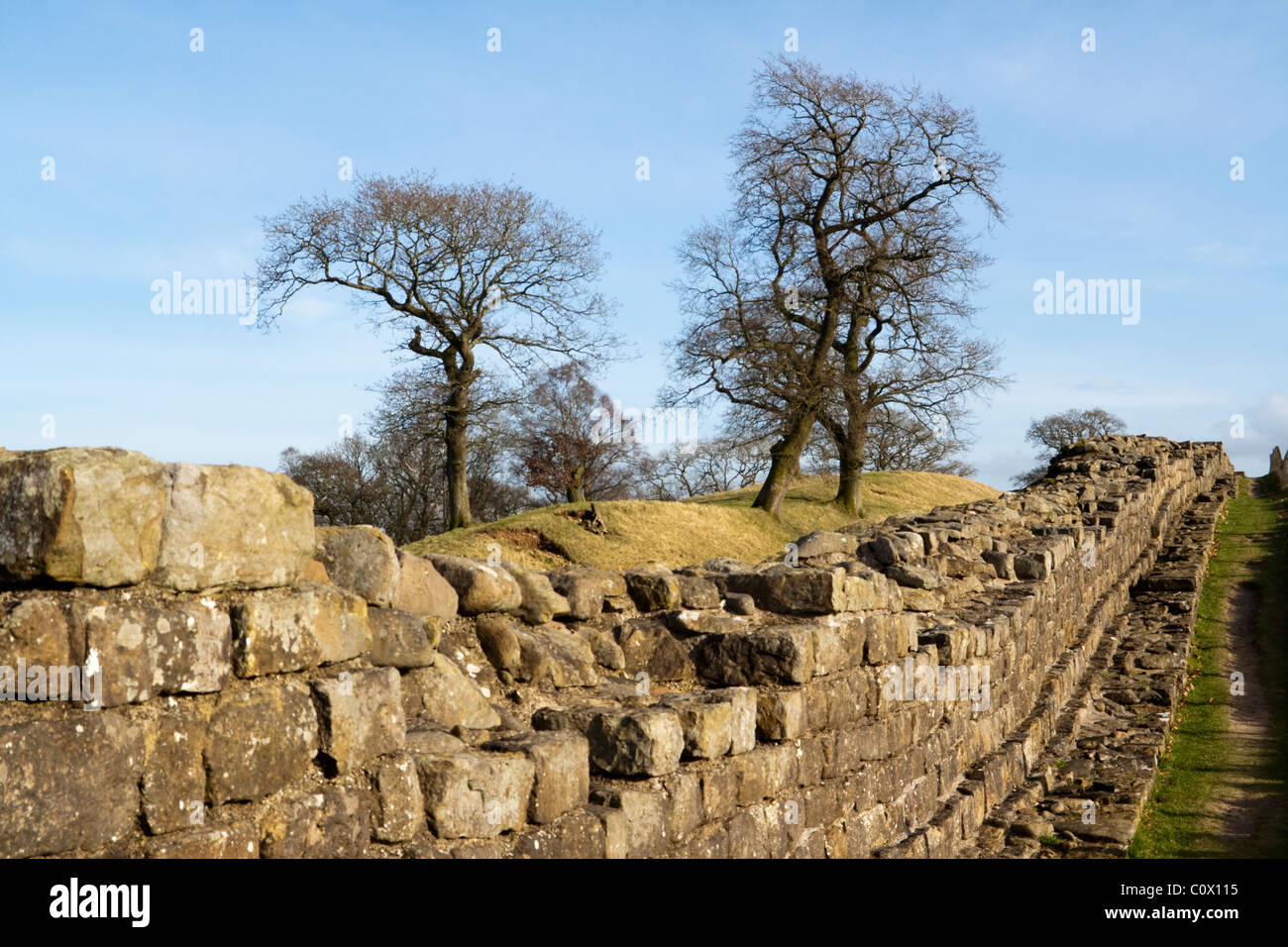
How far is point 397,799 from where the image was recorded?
3396mm

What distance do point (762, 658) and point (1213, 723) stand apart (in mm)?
7827

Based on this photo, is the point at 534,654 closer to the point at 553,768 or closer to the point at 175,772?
the point at 553,768

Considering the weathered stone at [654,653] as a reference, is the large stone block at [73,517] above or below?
above

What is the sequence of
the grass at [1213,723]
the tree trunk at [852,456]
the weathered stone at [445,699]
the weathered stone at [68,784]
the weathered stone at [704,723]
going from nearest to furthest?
the weathered stone at [68,784] < the weathered stone at [445,699] < the weathered stone at [704,723] < the grass at [1213,723] < the tree trunk at [852,456]

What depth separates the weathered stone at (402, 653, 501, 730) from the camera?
4148 mm

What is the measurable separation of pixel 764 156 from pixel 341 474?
16.1 metres

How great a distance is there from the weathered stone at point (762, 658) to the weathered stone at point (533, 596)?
0.97m

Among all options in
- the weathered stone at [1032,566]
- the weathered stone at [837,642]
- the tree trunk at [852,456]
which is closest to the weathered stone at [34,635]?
the weathered stone at [837,642]

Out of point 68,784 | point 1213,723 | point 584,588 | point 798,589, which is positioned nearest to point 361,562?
point 68,784

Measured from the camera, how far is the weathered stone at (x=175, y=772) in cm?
280

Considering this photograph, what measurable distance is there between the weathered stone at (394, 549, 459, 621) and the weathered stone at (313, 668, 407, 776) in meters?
0.87

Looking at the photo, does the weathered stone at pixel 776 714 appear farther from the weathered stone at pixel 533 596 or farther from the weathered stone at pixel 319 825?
the weathered stone at pixel 319 825
